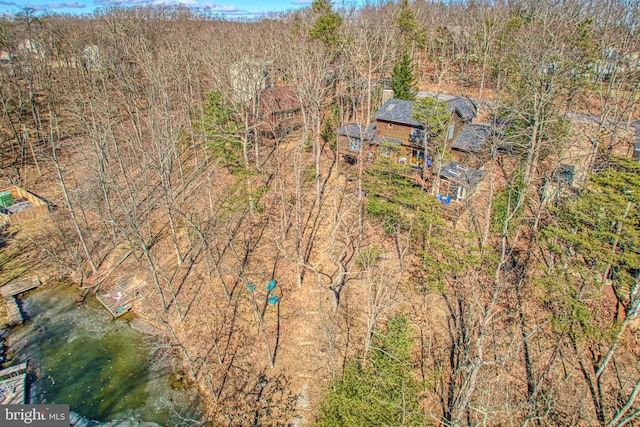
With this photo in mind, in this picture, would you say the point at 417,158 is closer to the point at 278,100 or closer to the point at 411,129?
the point at 411,129

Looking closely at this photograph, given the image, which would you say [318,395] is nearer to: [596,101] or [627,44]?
[627,44]

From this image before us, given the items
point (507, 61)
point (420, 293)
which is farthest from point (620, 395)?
point (507, 61)

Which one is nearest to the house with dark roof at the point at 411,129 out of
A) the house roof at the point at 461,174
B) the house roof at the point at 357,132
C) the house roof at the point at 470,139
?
the house roof at the point at 470,139

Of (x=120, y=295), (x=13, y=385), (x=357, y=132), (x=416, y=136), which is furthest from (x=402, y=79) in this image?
(x=13, y=385)

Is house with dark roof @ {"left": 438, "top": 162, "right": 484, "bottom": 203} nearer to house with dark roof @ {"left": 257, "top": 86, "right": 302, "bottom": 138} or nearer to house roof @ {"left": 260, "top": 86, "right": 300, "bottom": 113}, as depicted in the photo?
house with dark roof @ {"left": 257, "top": 86, "right": 302, "bottom": 138}

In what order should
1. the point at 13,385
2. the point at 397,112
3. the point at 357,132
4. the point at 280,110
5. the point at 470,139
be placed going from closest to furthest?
the point at 13,385 → the point at 470,139 → the point at 397,112 → the point at 357,132 → the point at 280,110

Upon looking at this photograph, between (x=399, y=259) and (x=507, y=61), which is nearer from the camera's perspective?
(x=399, y=259)
